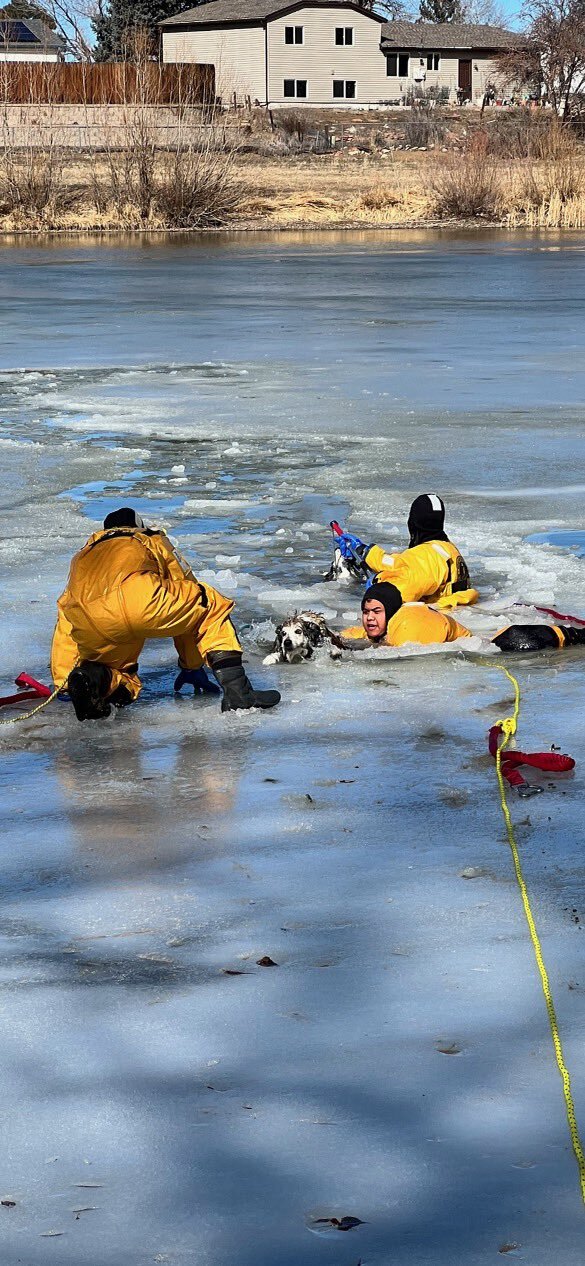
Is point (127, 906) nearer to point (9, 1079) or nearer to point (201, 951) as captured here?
point (201, 951)

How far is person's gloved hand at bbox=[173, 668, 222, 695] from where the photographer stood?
5.36m

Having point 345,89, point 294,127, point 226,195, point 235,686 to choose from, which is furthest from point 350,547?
point 345,89

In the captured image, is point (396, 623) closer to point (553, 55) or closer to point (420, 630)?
point (420, 630)

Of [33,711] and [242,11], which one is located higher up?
[242,11]

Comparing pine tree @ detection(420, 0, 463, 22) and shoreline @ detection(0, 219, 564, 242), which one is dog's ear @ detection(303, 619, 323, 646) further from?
pine tree @ detection(420, 0, 463, 22)

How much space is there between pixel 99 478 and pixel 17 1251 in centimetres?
688

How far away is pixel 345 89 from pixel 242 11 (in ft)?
17.6

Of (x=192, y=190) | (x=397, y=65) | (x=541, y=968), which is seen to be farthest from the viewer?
(x=397, y=65)

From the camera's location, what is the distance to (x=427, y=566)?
20.1ft

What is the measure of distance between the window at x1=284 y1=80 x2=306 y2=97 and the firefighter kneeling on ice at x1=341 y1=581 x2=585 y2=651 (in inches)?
2424

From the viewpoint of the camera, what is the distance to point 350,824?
411 centimetres

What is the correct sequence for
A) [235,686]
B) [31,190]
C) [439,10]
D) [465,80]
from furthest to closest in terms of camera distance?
[439,10], [465,80], [31,190], [235,686]

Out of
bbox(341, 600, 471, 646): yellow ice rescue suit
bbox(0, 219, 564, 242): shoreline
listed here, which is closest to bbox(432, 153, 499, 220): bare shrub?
bbox(0, 219, 564, 242): shoreline

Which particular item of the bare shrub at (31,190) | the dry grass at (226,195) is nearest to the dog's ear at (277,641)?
the dry grass at (226,195)
